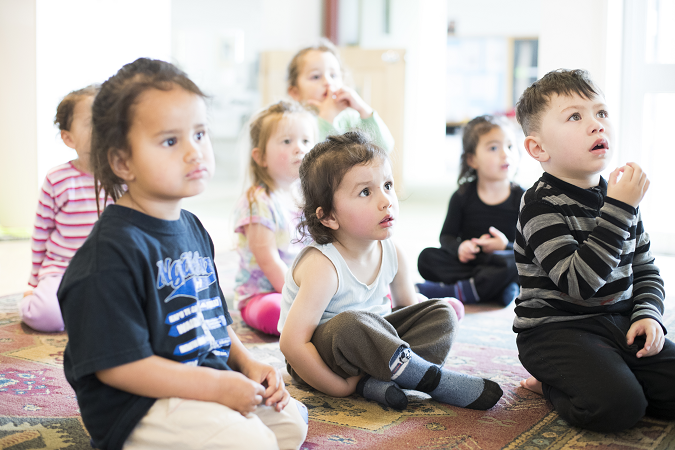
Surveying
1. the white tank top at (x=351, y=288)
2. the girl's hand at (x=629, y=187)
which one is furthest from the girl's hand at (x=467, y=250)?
the girl's hand at (x=629, y=187)

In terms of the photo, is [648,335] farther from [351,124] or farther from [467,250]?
[351,124]

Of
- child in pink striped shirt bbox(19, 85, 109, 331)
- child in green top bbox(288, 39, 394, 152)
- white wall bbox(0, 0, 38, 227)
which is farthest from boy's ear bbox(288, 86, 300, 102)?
white wall bbox(0, 0, 38, 227)

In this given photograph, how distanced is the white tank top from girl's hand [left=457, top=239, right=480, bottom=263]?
2.39 ft

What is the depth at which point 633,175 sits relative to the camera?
3.43 ft

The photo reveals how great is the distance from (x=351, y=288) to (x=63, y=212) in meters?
0.96

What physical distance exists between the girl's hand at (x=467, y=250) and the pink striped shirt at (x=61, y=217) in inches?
43.5

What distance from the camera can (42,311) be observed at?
1.64 meters

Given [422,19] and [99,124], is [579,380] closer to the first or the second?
[99,124]

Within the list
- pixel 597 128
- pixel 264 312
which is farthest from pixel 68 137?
pixel 597 128

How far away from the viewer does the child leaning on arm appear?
805 mm

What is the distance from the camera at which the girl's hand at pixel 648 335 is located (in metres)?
1.08

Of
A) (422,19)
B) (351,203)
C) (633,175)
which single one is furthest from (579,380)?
(422,19)

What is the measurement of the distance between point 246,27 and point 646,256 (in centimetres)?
596

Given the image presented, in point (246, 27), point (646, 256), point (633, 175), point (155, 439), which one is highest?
point (246, 27)
